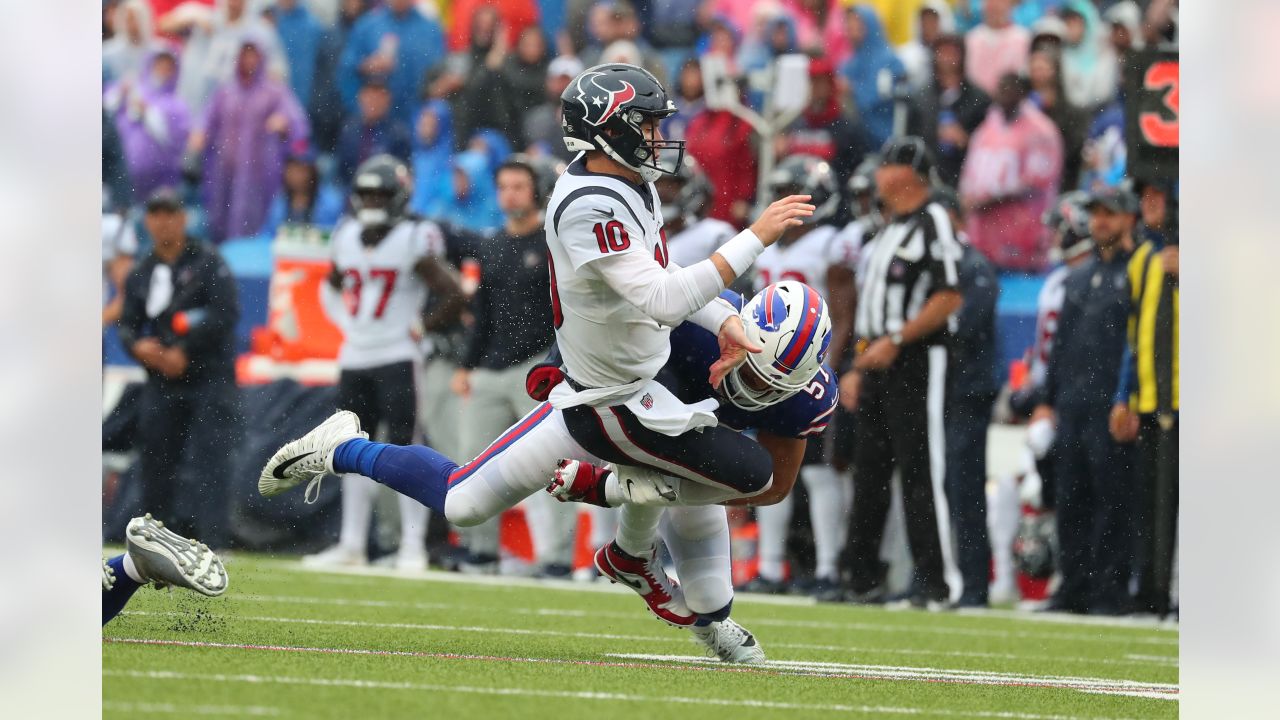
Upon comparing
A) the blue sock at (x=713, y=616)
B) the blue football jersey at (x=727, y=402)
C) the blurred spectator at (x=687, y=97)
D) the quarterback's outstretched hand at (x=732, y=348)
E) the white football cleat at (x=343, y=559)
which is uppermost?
the blurred spectator at (x=687, y=97)

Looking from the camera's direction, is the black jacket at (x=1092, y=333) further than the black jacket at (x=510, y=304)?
No

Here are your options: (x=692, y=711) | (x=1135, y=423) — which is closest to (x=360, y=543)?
(x=1135, y=423)

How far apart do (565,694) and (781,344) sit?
4.09 feet

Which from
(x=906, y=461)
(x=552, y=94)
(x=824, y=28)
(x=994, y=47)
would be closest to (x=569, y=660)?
(x=906, y=461)

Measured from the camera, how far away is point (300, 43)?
1282cm

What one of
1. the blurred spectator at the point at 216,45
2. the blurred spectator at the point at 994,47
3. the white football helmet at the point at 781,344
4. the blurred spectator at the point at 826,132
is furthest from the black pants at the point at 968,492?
the blurred spectator at the point at 216,45

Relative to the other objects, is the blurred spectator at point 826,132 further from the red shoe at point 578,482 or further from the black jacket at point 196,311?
the red shoe at point 578,482

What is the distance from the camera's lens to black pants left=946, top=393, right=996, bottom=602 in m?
9.07

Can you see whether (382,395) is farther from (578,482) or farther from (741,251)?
(741,251)

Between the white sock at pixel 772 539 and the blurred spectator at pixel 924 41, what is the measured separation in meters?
3.08

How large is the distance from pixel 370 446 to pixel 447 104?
251 inches

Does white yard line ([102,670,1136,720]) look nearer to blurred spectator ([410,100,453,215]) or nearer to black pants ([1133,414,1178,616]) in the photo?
black pants ([1133,414,1178,616])

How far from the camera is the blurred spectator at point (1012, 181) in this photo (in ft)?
36.1
